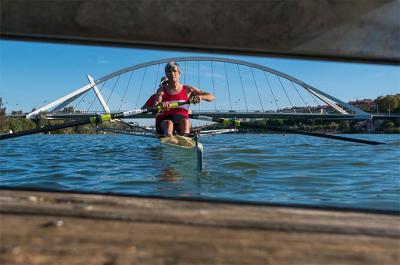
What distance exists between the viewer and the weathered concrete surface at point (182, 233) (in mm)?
1077

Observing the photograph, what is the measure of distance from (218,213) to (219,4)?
3.18 ft

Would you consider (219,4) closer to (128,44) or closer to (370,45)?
(128,44)

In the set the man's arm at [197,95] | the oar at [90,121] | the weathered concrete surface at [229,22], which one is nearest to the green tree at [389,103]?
the man's arm at [197,95]

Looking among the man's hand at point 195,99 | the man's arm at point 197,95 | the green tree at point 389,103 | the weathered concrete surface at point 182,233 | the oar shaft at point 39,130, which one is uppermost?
the green tree at point 389,103

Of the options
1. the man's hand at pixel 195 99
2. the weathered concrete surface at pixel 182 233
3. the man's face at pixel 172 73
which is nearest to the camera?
the weathered concrete surface at pixel 182 233

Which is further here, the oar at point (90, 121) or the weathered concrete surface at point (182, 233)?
the oar at point (90, 121)

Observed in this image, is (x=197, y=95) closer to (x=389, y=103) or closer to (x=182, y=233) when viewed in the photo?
(x=182, y=233)

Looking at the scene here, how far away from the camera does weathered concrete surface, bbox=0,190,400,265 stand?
1.08 meters

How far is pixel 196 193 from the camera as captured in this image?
12.6 ft

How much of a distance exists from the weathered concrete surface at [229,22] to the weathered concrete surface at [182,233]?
77cm

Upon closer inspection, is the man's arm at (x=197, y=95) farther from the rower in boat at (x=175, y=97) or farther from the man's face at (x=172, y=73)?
the man's face at (x=172, y=73)

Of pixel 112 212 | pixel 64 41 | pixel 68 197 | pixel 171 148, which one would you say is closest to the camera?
pixel 112 212

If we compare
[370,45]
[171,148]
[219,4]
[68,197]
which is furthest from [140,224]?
[171,148]

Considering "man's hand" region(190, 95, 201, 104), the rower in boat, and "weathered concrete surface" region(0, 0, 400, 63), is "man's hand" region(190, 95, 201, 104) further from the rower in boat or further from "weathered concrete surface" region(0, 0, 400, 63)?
"weathered concrete surface" region(0, 0, 400, 63)
